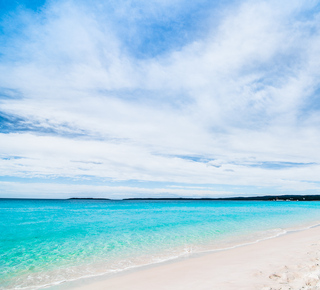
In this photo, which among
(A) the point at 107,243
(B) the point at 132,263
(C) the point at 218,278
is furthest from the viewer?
(A) the point at 107,243

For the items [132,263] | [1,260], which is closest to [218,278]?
[132,263]

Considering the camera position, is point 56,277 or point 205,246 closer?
point 56,277

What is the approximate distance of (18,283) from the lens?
7.84 metres

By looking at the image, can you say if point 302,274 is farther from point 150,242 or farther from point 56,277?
point 150,242

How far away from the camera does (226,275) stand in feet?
23.7

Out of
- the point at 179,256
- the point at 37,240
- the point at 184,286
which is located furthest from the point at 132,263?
the point at 37,240

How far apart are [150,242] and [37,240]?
803 centimetres

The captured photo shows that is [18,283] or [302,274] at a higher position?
[302,274]

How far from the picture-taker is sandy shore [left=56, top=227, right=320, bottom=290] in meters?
6.08

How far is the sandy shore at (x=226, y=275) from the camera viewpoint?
20.0 feet

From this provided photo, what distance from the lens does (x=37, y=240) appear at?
1549 centimetres

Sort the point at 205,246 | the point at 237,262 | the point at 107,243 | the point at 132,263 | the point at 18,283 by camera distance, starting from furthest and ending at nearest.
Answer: the point at 107,243 < the point at 205,246 < the point at 132,263 < the point at 237,262 < the point at 18,283

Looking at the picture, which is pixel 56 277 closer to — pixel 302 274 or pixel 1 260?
pixel 1 260

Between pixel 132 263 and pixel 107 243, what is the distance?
15.9 feet
